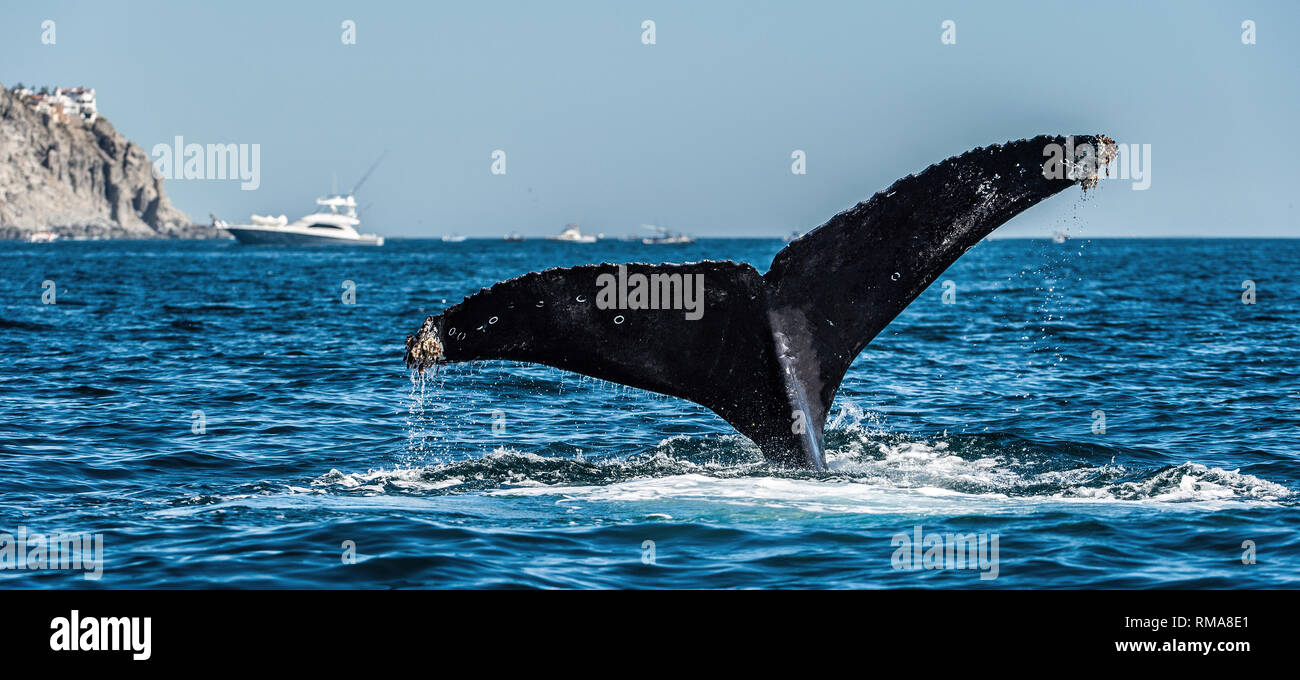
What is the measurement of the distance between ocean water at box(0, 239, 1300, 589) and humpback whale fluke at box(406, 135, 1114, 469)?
2.72 ft

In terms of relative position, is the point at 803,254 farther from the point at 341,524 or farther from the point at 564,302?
the point at 341,524

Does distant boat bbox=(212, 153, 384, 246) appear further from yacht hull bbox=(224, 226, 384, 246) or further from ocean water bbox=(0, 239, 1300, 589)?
ocean water bbox=(0, 239, 1300, 589)

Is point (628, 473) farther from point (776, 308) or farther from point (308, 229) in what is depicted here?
point (308, 229)

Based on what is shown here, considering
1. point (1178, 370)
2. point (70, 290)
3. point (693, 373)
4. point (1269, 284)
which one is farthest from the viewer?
point (1269, 284)

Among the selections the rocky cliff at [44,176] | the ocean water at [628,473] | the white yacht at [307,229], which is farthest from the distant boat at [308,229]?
the ocean water at [628,473]

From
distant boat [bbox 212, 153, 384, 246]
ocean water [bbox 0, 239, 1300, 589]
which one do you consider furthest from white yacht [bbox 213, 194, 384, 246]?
ocean water [bbox 0, 239, 1300, 589]

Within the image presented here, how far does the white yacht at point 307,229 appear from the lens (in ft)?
443

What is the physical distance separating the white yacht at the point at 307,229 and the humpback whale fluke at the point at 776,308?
129 m

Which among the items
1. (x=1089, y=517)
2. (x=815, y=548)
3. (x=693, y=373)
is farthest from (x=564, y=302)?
(x=1089, y=517)

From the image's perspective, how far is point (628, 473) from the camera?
31.3ft

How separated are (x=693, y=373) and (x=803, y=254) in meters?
0.96

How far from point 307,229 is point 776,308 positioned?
448ft

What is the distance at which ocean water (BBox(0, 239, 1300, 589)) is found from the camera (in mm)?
6914

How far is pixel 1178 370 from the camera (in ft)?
56.1
